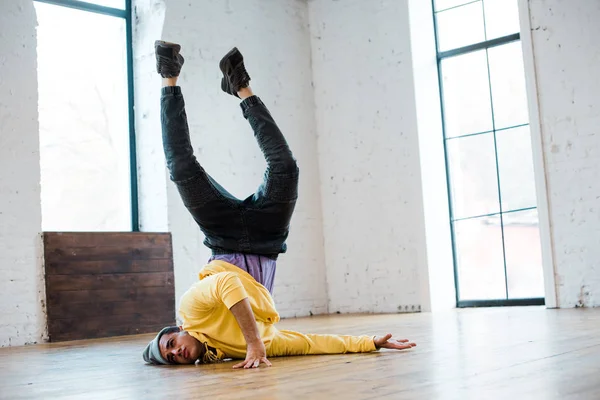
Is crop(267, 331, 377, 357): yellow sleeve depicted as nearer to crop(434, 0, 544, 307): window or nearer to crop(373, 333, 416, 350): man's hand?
crop(373, 333, 416, 350): man's hand

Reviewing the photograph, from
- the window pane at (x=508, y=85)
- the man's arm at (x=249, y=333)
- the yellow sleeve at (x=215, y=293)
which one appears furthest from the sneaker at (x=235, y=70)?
the window pane at (x=508, y=85)

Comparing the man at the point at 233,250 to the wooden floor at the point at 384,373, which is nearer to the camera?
the wooden floor at the point at 384,373

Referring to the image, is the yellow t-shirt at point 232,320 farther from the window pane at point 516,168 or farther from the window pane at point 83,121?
the window pane at point 516,168

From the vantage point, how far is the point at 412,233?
7176 mm

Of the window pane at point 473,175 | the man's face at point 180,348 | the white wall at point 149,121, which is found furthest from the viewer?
the window pane at point 473,175

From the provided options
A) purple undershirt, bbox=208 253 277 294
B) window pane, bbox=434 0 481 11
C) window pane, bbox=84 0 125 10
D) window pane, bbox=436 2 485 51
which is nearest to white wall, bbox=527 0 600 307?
window pane, bbox=436 2 485 51

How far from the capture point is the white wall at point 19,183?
5.57 metres

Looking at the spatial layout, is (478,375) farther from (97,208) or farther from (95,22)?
(95,22)

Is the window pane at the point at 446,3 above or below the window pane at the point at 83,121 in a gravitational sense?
above

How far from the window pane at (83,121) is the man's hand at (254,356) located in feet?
11.6

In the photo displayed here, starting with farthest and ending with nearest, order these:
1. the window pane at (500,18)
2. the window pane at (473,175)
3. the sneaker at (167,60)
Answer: the window pane at (473,175)
the window pane at (500,18)
the sneaker at (167,60)

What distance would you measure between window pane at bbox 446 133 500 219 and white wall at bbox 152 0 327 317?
140 centimetres

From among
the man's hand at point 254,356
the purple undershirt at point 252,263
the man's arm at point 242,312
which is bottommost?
the man's hand at point 254,356

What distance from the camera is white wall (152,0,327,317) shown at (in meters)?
6.77
